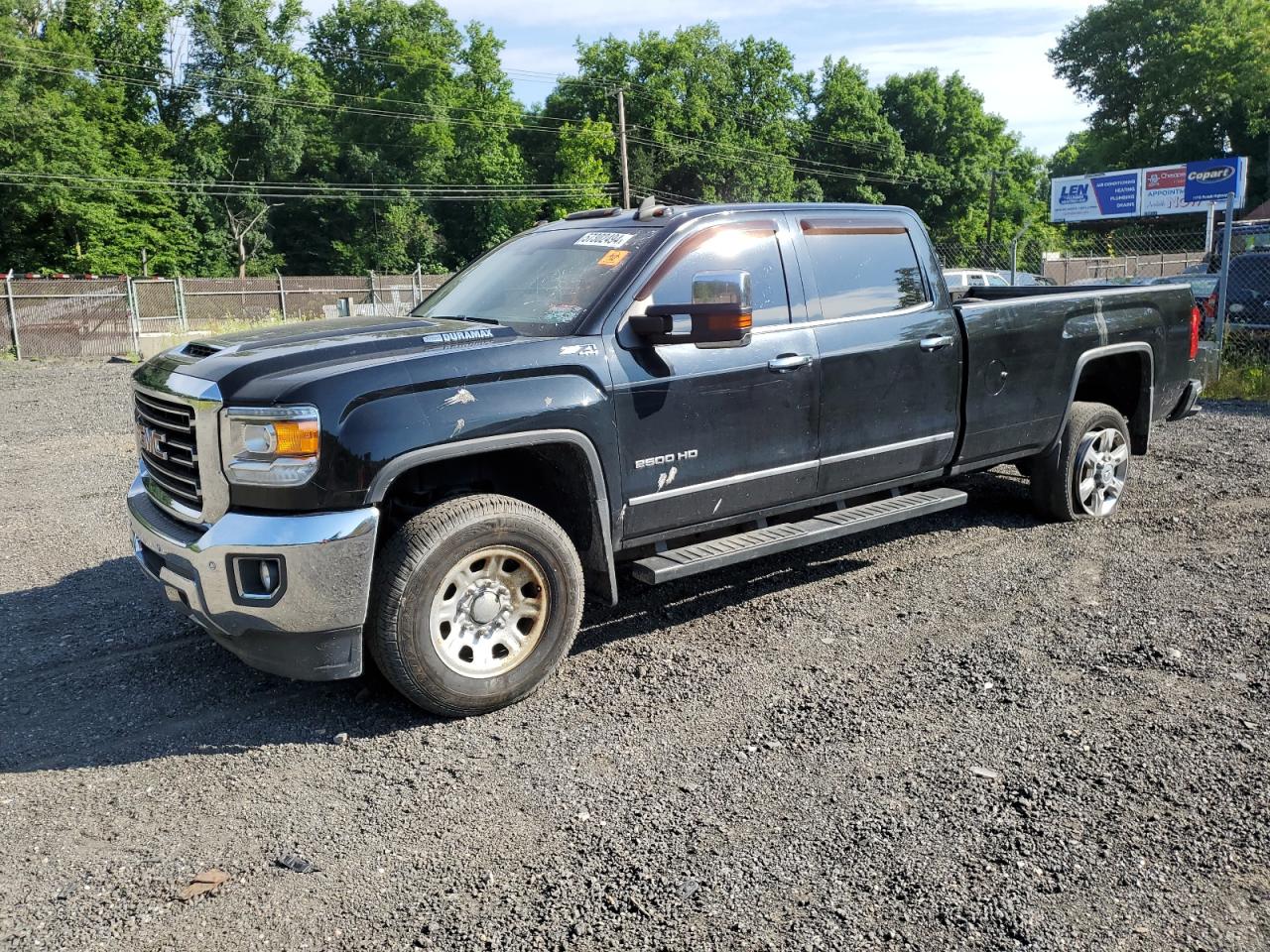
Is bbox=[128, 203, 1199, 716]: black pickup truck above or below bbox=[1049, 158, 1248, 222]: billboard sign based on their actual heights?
below

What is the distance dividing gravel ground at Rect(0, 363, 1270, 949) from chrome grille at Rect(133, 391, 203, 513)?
3.00 feet

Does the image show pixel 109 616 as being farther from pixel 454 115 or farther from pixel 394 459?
pixel 454 115

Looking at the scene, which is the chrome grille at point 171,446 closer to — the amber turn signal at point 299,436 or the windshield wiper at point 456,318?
the amber turn signal at point 299,436

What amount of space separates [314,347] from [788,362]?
2155mm

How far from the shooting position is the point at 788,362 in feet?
15.9

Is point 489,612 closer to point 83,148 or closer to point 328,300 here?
point 328,300

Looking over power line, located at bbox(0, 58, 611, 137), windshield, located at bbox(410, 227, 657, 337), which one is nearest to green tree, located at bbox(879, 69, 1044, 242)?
power line, located at bbox(0, 58, 611, 137)

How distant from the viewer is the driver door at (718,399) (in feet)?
14.5

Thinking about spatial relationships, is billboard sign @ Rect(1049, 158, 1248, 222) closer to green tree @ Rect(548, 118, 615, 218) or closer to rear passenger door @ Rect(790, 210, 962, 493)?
green tree @ Rect(548, 118, 615, 218)

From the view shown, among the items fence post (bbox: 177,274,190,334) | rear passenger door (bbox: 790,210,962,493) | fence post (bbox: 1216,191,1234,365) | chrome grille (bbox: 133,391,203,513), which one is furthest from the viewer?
fence post (bbox: 177,274,190,334)

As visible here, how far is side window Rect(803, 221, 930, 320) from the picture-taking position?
519 centimetres

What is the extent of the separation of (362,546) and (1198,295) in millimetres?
14659

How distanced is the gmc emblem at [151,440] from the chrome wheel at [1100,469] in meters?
5.34

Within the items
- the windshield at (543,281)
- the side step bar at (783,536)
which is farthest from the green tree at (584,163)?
the side step bar at (783,536)
